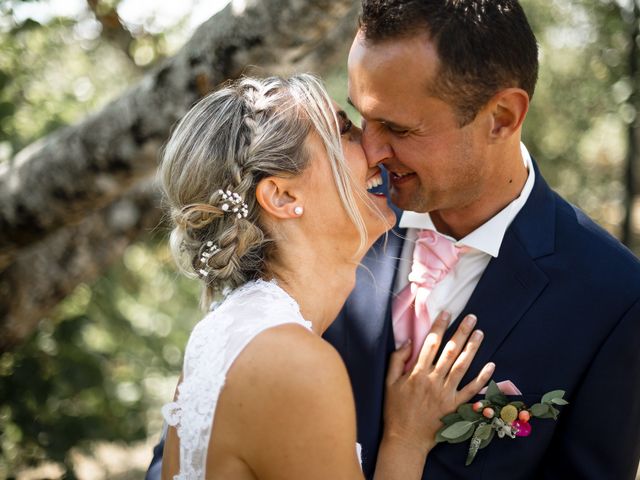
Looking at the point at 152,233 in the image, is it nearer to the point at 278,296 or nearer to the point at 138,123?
the point at 138,123

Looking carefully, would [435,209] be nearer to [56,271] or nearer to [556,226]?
[556,226]

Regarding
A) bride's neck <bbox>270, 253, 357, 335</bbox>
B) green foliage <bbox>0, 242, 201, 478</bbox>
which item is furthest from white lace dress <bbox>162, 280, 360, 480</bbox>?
green foliage <bbox>0, 242, 201, 478</bbox>

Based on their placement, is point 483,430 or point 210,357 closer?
point 210,357

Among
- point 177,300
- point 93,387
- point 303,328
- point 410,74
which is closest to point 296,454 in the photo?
point 303,328

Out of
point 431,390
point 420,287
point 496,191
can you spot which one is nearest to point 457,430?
point 431,390

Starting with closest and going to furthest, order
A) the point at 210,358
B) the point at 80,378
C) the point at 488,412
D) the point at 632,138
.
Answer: the point at 210,358
the point at 488,412
the point at 80,378
the point at 632,138

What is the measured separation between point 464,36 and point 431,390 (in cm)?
119

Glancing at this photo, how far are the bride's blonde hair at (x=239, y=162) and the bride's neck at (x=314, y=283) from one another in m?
0.08

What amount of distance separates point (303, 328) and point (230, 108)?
0.76 meters

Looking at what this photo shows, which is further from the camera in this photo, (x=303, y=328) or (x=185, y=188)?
(x=185, y=188)

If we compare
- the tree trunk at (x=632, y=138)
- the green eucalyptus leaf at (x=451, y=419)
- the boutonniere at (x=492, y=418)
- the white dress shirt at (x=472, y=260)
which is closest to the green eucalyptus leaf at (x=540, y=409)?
the boutonniere at (x=492, y=418)

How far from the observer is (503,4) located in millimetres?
2449

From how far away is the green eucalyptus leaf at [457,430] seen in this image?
2.37 metres

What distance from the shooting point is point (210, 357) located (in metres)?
2.08
